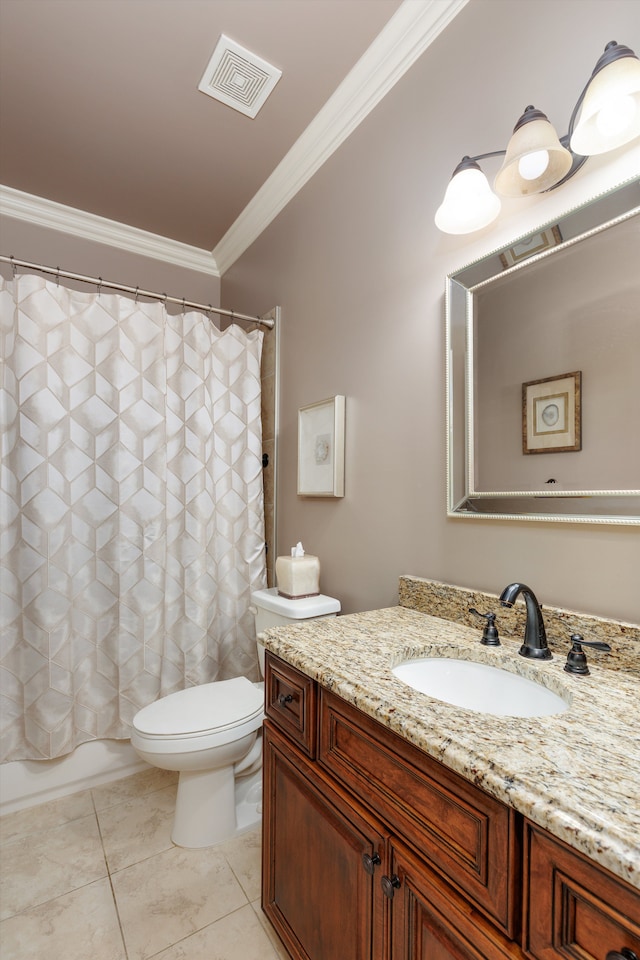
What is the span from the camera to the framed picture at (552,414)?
1010mm

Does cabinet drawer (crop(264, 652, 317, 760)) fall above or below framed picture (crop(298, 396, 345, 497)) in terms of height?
below

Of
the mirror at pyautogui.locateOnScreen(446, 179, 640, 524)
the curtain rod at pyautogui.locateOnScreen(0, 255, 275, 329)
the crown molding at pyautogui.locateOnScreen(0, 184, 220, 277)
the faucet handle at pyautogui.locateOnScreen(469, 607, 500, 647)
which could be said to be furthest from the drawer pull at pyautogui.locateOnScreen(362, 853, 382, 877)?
the crown molding at pyautogui.locateOnScreen(0, 184, 220, 277)

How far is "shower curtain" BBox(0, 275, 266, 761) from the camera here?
1.77 meters

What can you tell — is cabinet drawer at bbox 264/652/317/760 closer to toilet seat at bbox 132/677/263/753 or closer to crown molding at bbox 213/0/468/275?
toilet seat at bbox 132/677/263/753

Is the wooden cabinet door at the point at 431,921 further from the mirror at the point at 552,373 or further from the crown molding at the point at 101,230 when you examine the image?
the crown molding at the point at 101,230

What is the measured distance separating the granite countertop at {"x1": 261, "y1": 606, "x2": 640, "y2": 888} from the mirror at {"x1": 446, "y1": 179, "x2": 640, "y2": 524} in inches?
13.2

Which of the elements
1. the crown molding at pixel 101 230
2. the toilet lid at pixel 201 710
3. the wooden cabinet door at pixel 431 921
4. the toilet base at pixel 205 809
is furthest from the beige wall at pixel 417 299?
the crown molding at pixel 101 230

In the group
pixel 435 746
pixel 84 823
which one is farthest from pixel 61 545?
pixel 435 746

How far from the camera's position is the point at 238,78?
1637 millimetres

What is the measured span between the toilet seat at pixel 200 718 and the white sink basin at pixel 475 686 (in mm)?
808

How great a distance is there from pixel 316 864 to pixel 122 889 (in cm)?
89

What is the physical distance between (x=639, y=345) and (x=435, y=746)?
841mm

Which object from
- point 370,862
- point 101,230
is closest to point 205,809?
point 370,862

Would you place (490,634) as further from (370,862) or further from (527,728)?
(370,862)
